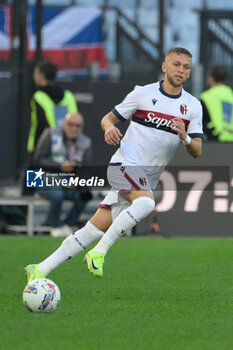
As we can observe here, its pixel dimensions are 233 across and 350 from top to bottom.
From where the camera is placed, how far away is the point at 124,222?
7.29 metres

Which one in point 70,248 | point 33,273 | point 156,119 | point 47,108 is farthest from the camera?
point 47,108

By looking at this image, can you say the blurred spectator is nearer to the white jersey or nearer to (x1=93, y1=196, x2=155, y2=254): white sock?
the white jersey

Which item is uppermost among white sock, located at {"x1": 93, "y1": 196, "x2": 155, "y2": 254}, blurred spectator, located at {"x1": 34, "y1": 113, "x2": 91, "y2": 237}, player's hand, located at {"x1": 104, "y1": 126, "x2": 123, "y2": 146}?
player's hand, located at {"x1": 104, "y1": 126, "x2": 123, "y2": 146}

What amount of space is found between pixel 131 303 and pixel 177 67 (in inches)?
70.1

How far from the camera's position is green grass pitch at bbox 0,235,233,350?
5.78 metres

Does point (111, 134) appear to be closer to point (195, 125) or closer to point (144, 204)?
point (144, 204)

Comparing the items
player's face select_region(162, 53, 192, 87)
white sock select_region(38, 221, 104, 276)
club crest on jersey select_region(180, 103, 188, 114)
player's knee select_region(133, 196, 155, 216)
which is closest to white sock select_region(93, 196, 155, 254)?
player's knee select_region(133, 196, 155, 216)

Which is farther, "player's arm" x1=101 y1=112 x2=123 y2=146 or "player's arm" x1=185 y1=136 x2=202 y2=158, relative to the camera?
"player's arm" x1=185 y1=136 x2=202 y2=158

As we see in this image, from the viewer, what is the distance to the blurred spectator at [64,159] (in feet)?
40.8

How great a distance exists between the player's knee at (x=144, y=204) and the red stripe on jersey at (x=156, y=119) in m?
0.58

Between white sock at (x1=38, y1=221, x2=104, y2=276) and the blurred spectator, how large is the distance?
494cm

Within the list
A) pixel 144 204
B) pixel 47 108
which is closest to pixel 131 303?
pixel 144 204

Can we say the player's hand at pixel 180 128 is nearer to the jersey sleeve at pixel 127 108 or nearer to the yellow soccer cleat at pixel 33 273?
the jersey sleeve at pixel 127 108

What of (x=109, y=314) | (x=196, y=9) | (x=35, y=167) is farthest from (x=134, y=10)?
(x=109, y=314)
